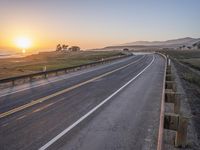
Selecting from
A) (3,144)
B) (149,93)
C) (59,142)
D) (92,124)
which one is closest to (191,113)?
(149,93)

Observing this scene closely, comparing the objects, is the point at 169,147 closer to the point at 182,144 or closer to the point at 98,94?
the point at 182,144

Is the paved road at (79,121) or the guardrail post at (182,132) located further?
the paved road at (79,121)

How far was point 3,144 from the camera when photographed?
6.78 metres

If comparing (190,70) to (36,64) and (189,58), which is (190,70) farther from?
(189,58)

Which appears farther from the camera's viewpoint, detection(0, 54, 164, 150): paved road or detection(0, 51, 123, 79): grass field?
detection(0, 51, 123, 79): grass field

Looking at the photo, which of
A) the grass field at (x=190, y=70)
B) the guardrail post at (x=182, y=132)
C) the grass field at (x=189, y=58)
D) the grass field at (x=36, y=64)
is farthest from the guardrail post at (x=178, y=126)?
the grass field at (x=189, y=58)

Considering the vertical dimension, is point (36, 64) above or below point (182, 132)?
below

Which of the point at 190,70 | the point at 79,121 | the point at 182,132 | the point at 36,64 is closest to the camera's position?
the point at 182,132

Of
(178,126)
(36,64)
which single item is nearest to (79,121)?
(178,126)

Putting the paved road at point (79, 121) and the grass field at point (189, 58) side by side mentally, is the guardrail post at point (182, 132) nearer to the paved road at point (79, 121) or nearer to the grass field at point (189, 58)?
the paved road at point (79, 121)

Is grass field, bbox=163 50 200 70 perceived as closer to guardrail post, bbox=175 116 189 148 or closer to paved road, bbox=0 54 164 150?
paved road, bbox=0 54 164 150

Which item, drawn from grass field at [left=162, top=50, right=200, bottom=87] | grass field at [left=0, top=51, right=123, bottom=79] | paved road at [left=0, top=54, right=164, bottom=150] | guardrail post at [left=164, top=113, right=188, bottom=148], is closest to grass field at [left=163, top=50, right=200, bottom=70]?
grass field at [left=162, top=50, right=200, bottom=87]

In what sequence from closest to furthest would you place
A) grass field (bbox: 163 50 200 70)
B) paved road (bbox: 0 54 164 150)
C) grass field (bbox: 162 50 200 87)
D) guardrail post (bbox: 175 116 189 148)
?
guardrail post (bbox: 175 116 189 148) → paved road (bbox: 0 54 164 150) → grass field (bbox: 162 50 200 87) → grass field (bbox: 163 50 200 70)

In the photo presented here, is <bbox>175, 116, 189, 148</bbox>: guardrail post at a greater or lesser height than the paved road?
greater
